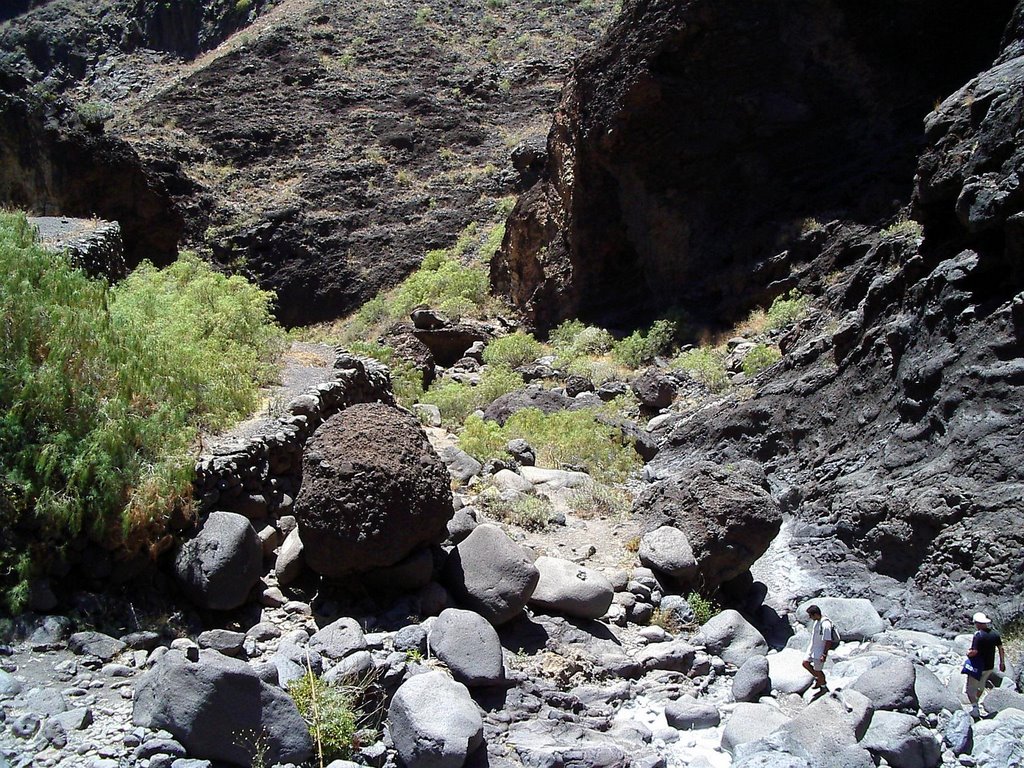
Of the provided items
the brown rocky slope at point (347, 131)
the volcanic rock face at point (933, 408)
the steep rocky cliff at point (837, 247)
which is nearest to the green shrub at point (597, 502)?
the steep rocky cliff at point (837, 247)

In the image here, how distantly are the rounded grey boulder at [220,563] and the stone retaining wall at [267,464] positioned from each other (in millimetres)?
224

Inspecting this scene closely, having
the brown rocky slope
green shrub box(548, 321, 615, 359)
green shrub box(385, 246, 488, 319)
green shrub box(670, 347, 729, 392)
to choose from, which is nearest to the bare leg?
green shrub box(670, 347, 729, 392)

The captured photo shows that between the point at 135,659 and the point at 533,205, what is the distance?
55.3 ft

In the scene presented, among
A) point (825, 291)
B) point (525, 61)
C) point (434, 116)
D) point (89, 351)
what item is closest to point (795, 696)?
point (89, 351)

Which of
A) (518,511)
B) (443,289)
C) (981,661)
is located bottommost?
(443,289)

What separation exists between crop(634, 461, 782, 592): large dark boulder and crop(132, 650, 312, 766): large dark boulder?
12.9 feet

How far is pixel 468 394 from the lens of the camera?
1457 cm

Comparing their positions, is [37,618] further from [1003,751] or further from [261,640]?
[1003,751]

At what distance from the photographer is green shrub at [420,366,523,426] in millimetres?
13859

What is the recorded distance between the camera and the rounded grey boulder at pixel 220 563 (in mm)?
5402

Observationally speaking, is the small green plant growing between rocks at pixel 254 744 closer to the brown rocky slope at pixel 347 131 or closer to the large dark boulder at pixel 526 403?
the large dark boulder at pixel 526 403

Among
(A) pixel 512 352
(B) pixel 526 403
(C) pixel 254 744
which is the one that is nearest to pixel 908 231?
(B) pixel 526 403

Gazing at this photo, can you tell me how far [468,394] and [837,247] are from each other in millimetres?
6419

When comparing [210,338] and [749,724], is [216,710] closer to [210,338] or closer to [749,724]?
[749,724]
